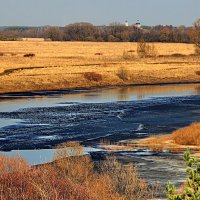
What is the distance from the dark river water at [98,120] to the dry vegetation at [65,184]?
3213 mm

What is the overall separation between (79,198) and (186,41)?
127 m

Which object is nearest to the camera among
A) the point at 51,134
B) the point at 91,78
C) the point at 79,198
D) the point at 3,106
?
the point at 79,198

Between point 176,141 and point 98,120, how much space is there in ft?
32.1

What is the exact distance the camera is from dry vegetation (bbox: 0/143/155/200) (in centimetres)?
1251

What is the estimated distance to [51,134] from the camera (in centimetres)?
3216

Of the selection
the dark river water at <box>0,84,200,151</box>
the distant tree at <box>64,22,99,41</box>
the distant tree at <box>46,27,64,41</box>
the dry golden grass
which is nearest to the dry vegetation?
the dry golden grass

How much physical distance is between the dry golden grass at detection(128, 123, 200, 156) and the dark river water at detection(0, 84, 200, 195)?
51.4 inches

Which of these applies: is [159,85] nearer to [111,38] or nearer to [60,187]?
[60,187]

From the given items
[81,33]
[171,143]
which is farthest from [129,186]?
[81,33]

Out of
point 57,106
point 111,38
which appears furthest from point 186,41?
point 57,106

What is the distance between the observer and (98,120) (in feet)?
123

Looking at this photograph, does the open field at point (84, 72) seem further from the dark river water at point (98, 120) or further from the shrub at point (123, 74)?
the dark river water at point (98, 120)

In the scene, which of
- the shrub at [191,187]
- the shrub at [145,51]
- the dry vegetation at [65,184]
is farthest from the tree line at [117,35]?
the shrub at [191,187]

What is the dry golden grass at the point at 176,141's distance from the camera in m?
27.5
